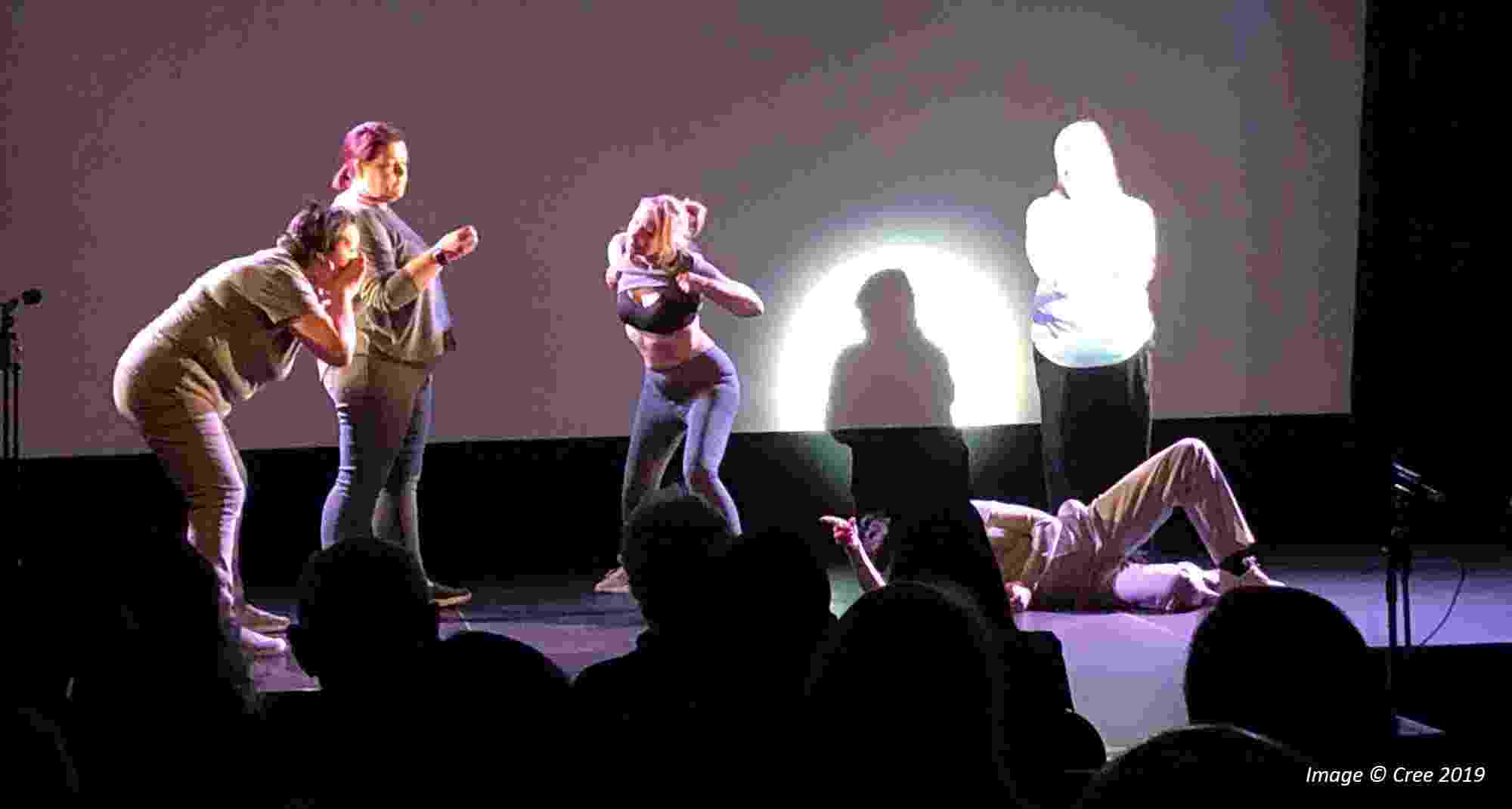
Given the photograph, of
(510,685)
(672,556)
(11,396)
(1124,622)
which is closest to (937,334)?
(1124,622)

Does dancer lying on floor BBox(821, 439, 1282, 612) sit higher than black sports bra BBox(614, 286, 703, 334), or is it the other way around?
black sports bra BBox(614, 286, 703, 334)

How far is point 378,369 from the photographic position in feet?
16.6

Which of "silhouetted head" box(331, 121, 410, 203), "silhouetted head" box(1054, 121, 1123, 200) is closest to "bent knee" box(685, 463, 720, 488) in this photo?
"silhouetted head" box(331, 121, 410, 203)

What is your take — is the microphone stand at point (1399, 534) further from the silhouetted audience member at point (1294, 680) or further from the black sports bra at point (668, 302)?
the black sports bra at point (668, 302)

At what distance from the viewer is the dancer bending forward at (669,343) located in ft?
18.4

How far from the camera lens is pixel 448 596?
5.61 metres

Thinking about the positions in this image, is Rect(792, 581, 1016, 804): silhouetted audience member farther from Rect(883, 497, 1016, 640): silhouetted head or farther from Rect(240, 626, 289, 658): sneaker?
Rect(240, 626, 289, 658): sneaker

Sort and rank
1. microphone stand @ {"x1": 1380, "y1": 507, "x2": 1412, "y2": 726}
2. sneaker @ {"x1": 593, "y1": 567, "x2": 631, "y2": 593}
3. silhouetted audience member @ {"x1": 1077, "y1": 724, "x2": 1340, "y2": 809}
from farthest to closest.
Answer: sneaker @ {"x1": 593, "y1": 567, "x2": 631, "y2": 593} → microphone stand @ {"x1": 1380, "y1": 507, "x2": 1412, "y2": 726} → silhouetted audience member @ {"x1": 1077, "y1": 724, "x2": 1340, "y2": 809}

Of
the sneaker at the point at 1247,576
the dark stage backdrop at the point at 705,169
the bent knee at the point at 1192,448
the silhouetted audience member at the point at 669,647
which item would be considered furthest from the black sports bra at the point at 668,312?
the silhouetted audience member at the point at 669,647

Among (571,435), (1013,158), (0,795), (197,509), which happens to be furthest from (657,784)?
(1013,158)

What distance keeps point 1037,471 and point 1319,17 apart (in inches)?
80.4

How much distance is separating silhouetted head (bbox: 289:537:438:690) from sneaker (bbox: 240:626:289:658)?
2.44 m

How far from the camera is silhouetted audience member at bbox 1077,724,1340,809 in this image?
3.89ft

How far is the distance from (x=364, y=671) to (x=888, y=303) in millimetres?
4869
